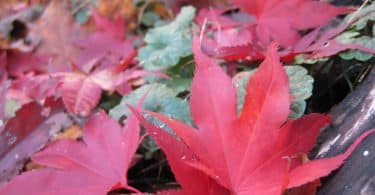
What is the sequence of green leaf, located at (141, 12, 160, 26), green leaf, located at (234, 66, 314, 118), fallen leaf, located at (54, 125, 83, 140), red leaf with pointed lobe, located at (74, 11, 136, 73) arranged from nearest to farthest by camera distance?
1. green leaf, located at (234, 66, 314, 118)
2. fallen leaf, located at (54, 125, 83, 140)
3. red leaf with pointed lobe, located at (74, 11, 136, 73)
4. green leaf, located at (141, 12, 160, 26)

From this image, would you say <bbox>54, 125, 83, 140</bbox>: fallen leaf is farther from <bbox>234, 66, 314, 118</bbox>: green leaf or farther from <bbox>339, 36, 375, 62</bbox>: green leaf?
<bbox>339, 36, 375, 62</bbox>: green leaf

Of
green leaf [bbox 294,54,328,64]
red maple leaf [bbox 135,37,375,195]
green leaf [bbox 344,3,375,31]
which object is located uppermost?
red maple leaf [bbox 135,37,375,195]

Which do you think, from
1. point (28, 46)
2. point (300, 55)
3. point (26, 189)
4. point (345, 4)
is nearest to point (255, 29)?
point (300, 55)

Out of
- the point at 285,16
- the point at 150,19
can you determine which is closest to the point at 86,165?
the point at 285,16

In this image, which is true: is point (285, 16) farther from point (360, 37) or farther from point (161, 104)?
point (161, 104)

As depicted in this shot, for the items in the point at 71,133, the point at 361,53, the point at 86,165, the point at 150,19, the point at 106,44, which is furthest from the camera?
the point at 150,19

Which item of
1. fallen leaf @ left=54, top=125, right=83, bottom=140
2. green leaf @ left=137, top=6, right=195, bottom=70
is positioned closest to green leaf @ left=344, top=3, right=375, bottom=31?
green leaf @ left=137, top=6, right=195, bottom=70

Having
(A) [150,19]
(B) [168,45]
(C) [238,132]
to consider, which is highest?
(C) [238,132]
